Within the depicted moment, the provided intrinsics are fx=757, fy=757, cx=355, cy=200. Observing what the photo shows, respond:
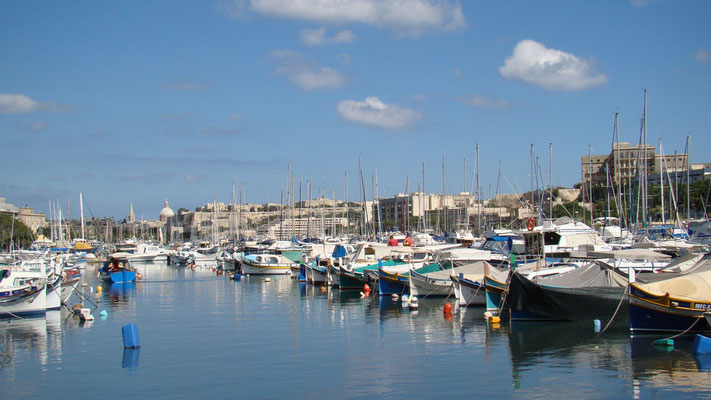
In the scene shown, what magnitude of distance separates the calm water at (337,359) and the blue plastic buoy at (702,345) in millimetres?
311

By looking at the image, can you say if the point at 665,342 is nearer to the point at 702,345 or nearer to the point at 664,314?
the point at 664,314

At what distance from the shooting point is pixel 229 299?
4519cm

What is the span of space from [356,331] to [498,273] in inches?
318

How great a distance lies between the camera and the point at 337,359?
78.2ft

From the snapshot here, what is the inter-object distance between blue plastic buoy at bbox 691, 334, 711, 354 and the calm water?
0.31 metres

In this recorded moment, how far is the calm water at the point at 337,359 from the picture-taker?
19.4 meters

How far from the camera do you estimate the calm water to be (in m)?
19.4

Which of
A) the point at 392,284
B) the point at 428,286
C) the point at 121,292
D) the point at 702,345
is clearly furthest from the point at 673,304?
the point at 121,292

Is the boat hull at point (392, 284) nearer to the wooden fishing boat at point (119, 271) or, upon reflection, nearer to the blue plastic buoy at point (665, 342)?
the blue plastic buoy at point (665, 342)

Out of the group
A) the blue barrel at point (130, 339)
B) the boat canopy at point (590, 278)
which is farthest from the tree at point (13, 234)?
the boat canopy at point (590, 278)

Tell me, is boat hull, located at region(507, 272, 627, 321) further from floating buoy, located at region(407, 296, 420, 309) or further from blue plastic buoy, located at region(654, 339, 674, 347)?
floating buoy, located at region(407, 296, 420, 309)

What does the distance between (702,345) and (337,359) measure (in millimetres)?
10909

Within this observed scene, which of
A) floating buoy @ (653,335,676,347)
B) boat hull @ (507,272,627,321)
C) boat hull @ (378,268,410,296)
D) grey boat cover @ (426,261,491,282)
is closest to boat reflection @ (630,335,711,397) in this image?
floating buoy @ (653,335,676,347)

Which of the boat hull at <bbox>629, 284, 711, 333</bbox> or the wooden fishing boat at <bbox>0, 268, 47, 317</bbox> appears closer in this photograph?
the boat hull at <bbox>629, 284, 711, 333</bbox>
